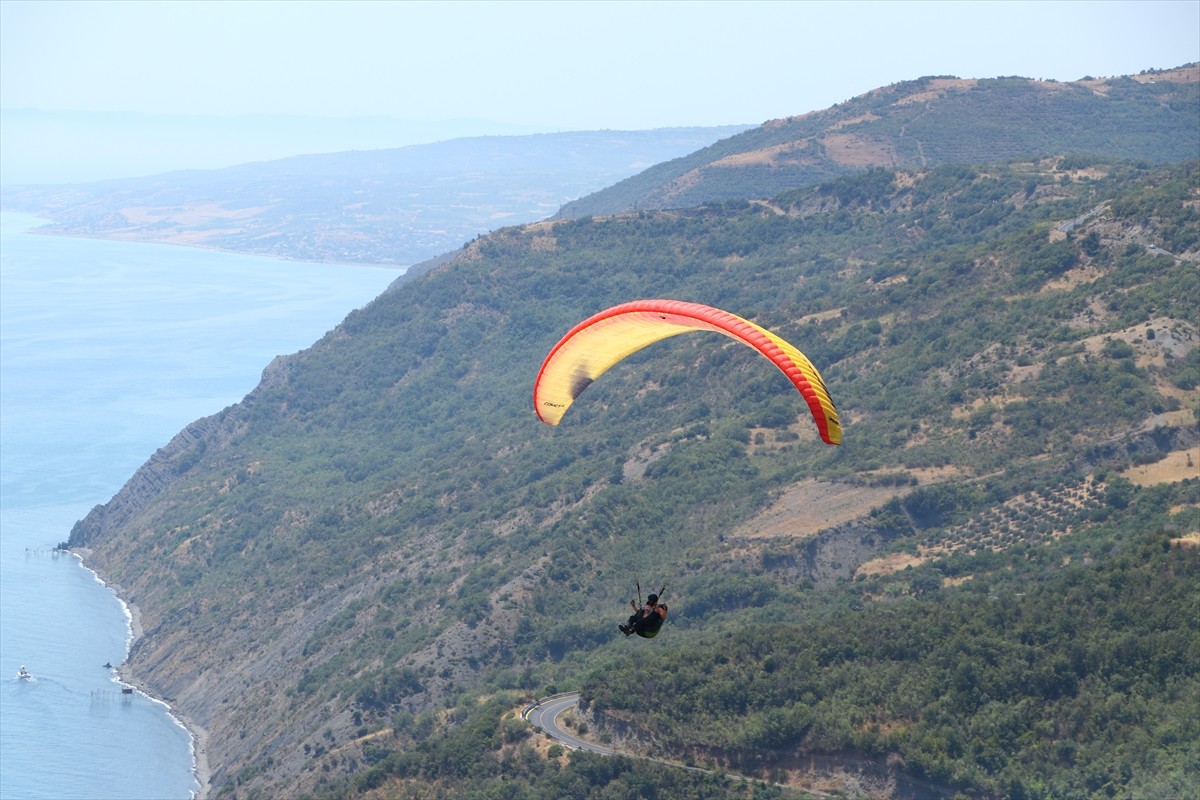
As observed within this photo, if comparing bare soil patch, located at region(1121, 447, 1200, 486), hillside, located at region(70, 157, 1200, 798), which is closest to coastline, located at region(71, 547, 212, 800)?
hillside, located at region(70, 157, 1200, 798)

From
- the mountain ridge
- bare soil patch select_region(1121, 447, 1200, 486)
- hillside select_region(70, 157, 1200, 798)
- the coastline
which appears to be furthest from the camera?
the coastline

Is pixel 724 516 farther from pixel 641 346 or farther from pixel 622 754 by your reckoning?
pixel 641 346

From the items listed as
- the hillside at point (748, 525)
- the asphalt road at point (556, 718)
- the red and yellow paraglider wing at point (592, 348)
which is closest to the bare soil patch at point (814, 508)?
the hillside at point (748, 525)

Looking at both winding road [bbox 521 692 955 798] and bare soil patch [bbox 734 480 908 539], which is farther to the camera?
bare soil patch [bbox 734 480 908 539]

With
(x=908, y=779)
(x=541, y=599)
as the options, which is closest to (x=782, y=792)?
(x=908, y=779)

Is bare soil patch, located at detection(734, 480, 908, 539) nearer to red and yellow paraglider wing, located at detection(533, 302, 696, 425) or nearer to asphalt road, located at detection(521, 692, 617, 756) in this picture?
asphalt road, located at detection(521, 692, 617, 756)

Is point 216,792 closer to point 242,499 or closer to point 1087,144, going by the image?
point 242,499

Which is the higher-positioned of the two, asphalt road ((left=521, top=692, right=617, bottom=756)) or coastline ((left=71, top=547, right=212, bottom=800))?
asphalt road ((left=521, top=692, right=617, bottom=756))
